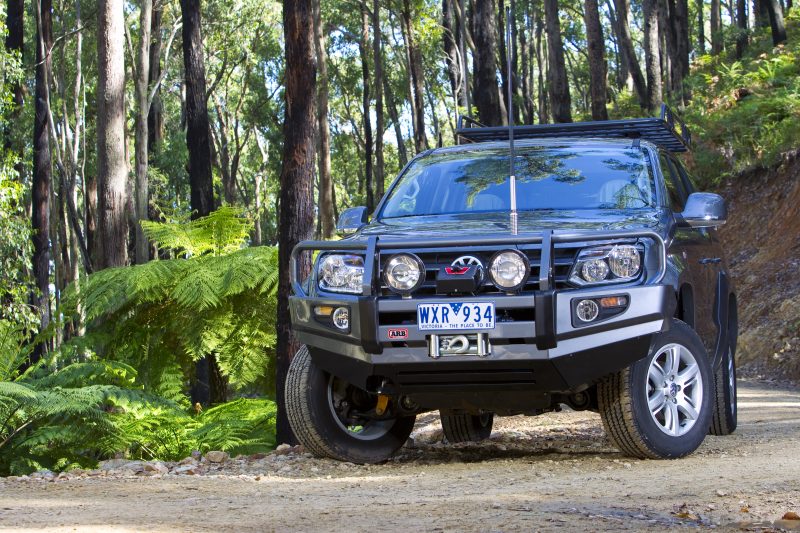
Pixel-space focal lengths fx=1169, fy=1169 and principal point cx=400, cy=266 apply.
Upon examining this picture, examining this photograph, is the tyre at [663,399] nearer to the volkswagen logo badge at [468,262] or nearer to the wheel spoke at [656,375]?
the wheel spoke at [656,375]

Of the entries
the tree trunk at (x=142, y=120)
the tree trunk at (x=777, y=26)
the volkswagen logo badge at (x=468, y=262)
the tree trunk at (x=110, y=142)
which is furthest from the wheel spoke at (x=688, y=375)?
the tree trunk at (x=777, y=26)

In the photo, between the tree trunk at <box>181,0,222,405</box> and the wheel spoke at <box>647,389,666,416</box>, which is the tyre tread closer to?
the wheel spoke at <box>647,389,666,416</box>

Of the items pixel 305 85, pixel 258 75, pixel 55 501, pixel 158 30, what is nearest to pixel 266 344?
pixel 305 85

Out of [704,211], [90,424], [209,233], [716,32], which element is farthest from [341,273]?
[716,32]

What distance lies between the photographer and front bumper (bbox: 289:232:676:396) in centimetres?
618

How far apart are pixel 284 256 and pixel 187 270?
2.22 meters

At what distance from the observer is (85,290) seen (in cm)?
1214

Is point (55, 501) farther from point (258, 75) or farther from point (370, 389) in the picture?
point (258, 75)

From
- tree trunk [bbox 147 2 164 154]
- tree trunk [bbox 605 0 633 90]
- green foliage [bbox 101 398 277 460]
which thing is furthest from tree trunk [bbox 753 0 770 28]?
green foliage [bbox 101 398 277 460]

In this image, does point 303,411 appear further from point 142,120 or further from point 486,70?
point 142,120

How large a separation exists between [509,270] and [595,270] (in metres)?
0.48

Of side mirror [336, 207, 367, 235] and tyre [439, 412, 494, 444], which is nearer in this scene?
side mirror [336, 207, 367, 235]

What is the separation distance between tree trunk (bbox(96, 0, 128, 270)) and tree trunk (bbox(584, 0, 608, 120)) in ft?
39.8

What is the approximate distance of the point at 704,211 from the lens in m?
7.22
